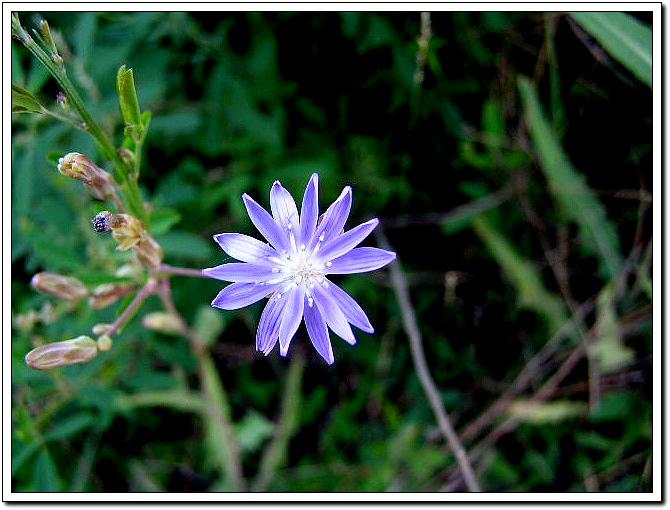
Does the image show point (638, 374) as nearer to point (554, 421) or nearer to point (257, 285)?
point (554, 421)

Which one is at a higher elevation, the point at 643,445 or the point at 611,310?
the point at 611,310

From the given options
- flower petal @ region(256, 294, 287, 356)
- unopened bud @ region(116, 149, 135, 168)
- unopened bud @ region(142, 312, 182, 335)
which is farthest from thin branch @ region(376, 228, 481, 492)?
unopened bud @ region(116, 149, 135, 168)

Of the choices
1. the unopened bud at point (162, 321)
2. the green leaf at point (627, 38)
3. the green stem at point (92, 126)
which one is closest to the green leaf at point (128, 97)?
the green stem at point (92, 126)

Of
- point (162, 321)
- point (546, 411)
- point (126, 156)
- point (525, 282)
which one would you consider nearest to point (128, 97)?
point (126, 156)

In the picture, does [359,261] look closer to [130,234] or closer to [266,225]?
[266,225]
